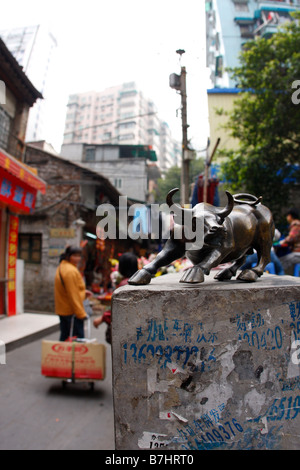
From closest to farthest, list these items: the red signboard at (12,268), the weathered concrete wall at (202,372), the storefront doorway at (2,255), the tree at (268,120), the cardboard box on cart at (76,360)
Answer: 1. the weathered concrete wall at (202,372)
2. the cardboard box on cart at (76,360)
3. the storefront doorway at (2,255)
4. the red signboard at (12,268)
5. the tree at (268,120)

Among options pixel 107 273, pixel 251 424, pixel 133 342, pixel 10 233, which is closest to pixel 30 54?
pixel 10 233

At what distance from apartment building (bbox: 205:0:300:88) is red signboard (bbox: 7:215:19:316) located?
84.9 feet

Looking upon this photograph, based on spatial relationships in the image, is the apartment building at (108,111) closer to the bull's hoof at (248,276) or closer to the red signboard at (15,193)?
the red signboard at (15,193)

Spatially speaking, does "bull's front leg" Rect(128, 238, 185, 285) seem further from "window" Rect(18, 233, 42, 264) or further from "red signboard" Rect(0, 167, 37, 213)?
"window" Rect(18, 233, 42, 264)

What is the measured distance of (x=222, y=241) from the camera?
1542mm

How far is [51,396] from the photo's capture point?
143 inches

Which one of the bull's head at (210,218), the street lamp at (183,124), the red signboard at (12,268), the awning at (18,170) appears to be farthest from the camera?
the street lamp at (183,124)

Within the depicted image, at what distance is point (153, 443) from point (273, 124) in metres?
10.8

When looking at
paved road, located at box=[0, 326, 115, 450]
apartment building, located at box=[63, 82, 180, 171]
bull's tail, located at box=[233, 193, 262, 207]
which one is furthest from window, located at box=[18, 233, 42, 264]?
bull's tail, located at box=[233, 193, 262, 207]

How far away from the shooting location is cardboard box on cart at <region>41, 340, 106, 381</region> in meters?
3.56

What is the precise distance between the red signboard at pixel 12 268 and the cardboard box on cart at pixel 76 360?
4.54 meters

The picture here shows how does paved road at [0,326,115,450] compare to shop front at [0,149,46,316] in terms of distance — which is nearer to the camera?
paved road at [0,326,115,450]

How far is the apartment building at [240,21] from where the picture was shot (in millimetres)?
29141

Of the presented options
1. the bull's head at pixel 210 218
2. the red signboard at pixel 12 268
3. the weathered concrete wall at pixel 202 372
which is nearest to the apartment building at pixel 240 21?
the red signboard at pixel 12 268
